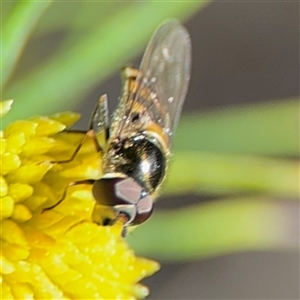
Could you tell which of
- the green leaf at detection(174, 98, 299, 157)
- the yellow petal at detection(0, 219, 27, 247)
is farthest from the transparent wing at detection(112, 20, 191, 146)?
the green leaf at detection(174, 98, 299, 157)

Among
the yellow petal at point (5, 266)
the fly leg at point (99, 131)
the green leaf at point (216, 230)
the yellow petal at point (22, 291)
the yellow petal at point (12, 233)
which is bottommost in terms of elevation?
the yellow petal at point (22, 291)

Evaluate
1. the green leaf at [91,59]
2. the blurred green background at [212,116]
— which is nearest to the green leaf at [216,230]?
the blurred green background at [212,116]

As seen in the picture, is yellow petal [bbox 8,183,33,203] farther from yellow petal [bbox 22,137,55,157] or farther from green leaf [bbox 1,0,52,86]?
green leaf [bbox 1,0,52,86]

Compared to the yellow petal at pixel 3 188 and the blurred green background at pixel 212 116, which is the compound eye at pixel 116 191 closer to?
the yellow petal at pixel 3 188

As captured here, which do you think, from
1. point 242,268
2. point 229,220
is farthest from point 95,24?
point 242,268

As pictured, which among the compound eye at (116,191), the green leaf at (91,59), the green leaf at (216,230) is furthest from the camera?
the green leaf at (216,230)

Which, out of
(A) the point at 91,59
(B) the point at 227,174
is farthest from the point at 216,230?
(A) the point at 91,59

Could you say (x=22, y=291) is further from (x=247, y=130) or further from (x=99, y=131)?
(x=247, y=130)
